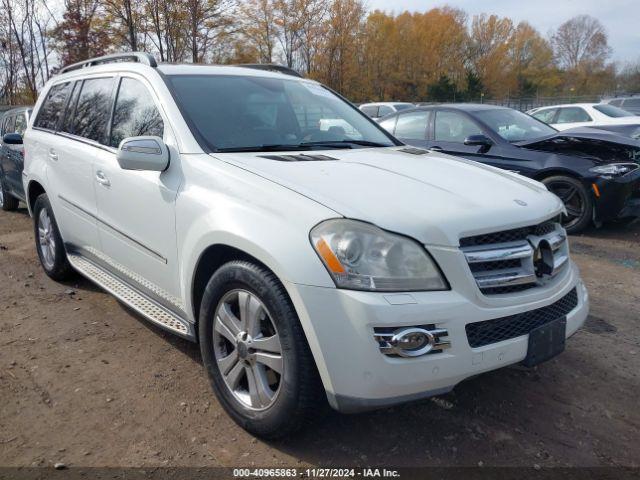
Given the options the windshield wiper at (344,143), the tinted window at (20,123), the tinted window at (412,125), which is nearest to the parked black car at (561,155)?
the tinted window at (412,125)

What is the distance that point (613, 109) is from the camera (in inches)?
548

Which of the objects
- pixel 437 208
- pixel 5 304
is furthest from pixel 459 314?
pixel 5 304

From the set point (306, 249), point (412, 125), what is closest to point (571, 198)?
point (412, 125)

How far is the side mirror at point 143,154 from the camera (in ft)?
9.52

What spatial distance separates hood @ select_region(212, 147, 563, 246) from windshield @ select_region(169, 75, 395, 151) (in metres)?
0.24

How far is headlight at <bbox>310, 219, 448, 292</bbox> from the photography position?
85.1 inches

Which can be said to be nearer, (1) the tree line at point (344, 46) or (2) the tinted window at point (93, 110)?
(2) the tinted window at point (93, 110)

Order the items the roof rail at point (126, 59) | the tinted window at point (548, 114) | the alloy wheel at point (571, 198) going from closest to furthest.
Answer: the roof rail at point (126, 59)
the alloy wheel at point (571, 198)
the tinted window at point (548, 114)

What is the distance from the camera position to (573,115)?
13562 mm

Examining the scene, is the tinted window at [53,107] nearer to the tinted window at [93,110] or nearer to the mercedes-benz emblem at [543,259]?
the tinted window at [93,110]

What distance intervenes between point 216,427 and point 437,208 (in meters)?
1.49

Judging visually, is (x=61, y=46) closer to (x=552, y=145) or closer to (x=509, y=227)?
(x=552, y=145)

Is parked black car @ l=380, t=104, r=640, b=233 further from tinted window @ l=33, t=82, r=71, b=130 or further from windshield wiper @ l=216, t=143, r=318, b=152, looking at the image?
tinted window @ l=33, t=82, r=71, b=130

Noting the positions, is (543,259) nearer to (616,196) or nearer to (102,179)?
(102,179)
